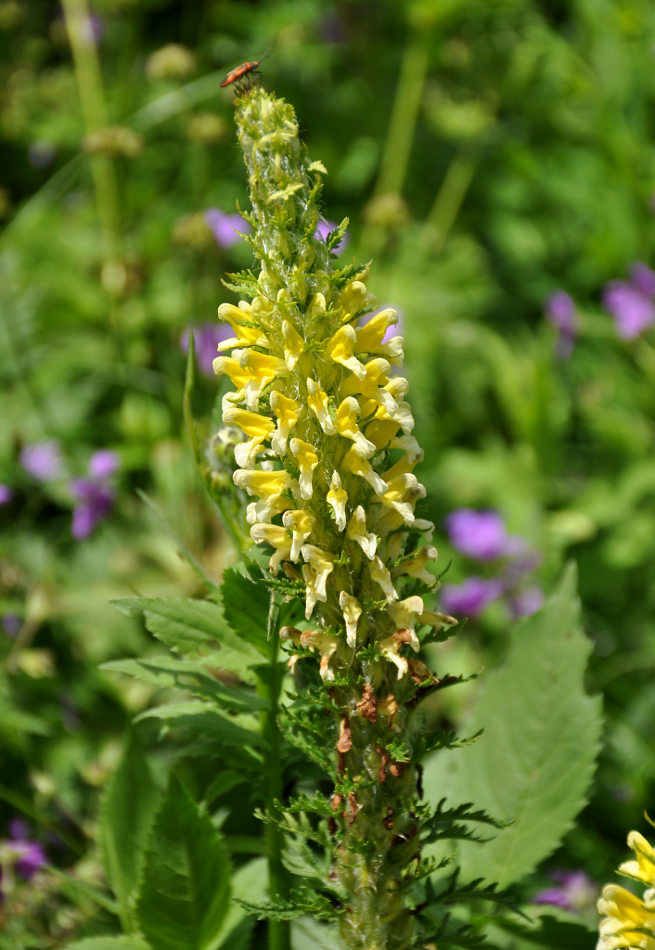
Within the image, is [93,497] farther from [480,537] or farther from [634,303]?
[634,303]

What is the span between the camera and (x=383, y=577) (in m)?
0.81

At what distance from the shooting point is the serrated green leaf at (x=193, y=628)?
37.3 inches

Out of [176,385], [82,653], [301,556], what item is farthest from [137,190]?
[301,556]

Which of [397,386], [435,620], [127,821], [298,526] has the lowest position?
[127,821]

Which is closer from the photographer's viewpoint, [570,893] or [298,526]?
[298,526]

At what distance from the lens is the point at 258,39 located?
11.0 ft

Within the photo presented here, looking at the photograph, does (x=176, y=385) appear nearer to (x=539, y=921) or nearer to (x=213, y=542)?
(x=213, y=542)

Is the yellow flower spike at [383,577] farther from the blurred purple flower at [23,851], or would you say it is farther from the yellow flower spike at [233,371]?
the blurred purple flower at [23,851]

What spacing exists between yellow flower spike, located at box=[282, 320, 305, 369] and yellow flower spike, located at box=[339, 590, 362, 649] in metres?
0.20

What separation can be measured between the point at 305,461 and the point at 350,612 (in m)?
0.13

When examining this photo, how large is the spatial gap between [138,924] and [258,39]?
3082 millimetres

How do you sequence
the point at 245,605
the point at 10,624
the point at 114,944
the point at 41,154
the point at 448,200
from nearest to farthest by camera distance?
1. the point at 245,605
2. the point at 114,944
3. the point at 10,624
4. the point at 41,154
5. the point at 448,200

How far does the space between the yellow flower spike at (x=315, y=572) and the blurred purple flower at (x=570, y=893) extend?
2.91 feet

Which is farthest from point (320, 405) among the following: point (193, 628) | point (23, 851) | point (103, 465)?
point (103, 465)
